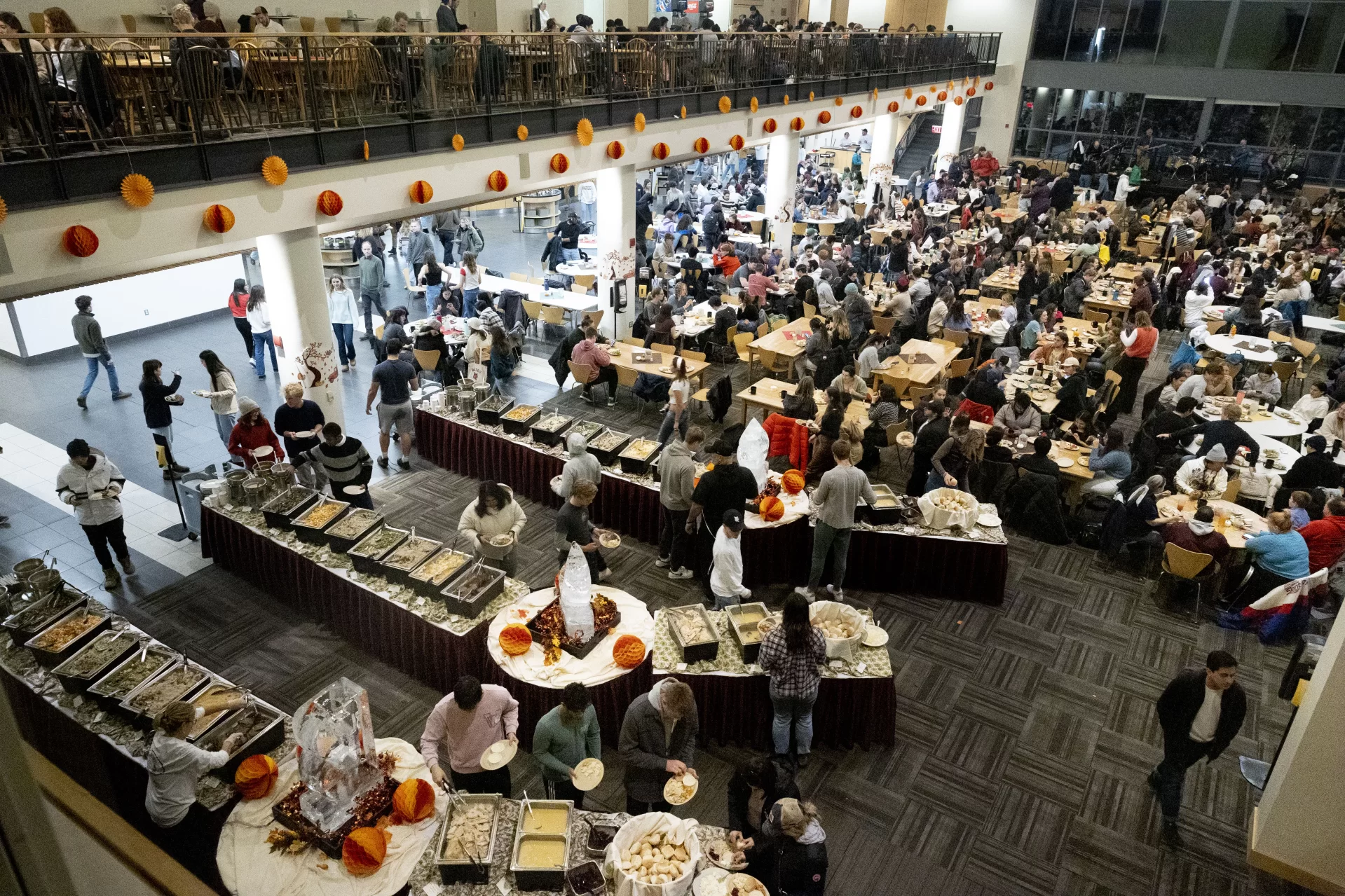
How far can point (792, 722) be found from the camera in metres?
5.30

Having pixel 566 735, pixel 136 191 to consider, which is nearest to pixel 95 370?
pixel 136 191

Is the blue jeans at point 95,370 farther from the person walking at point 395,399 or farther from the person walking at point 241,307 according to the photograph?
the person walking at point 395,399

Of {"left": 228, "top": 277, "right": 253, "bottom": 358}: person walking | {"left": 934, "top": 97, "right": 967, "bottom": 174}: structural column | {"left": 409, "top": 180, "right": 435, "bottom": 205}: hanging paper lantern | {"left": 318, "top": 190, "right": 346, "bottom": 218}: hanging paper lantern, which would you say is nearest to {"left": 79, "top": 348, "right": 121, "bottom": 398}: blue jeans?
{"left": 228, "top": 277, "right": 253, "bottom": 358}: person walking

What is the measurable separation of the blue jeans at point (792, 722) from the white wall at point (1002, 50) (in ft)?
79.8

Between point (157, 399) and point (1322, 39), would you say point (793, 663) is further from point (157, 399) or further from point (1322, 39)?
point (1322, 39)

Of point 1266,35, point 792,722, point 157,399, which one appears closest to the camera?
point 792,722

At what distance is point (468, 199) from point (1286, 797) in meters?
8.64

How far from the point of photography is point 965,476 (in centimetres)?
752

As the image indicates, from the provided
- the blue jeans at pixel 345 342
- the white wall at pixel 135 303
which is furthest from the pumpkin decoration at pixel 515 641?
the white wall at pixel 135 303

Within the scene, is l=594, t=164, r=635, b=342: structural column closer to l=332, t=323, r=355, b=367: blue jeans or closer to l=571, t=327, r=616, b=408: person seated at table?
l=571, t=327, r=616, b=408: person seated at table

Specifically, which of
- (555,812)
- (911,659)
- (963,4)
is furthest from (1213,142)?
(555,812)

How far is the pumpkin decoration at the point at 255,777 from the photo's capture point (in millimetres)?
4168

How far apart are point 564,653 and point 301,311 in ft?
16.7

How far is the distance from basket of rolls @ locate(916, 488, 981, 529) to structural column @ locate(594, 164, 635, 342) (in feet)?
22.4
